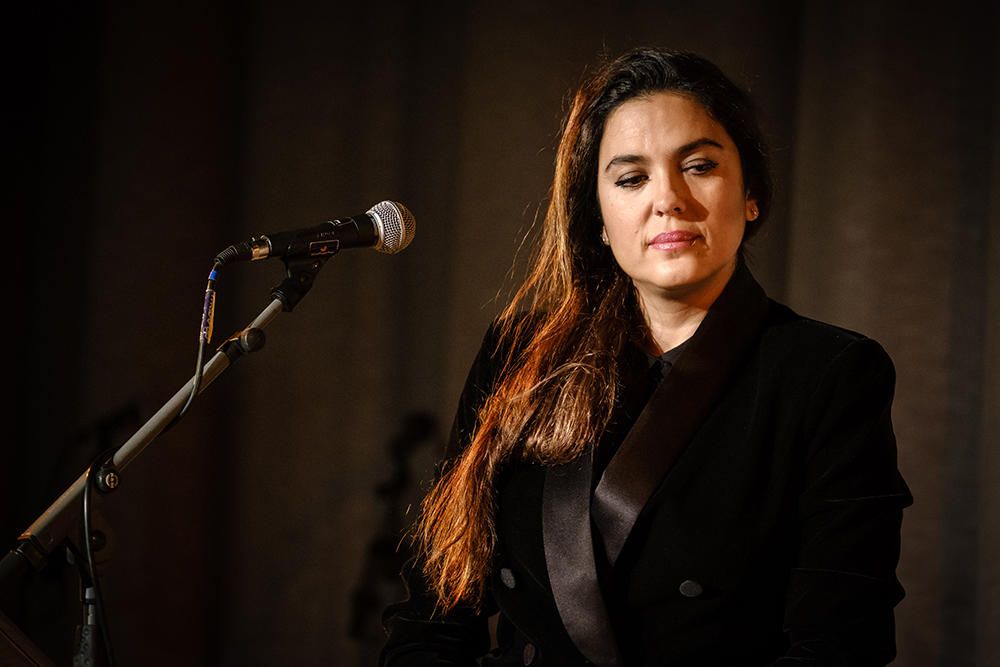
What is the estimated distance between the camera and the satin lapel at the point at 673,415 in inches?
52.1

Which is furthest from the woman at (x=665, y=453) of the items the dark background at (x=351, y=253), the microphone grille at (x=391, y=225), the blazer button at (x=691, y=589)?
the dark background at (x=351, y=253)

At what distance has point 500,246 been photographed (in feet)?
6.76

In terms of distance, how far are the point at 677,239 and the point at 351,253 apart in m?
0.95

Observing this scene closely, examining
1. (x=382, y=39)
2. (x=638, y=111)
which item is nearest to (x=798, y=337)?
(x=638, y=111)

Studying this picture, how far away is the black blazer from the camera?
122 centimetres

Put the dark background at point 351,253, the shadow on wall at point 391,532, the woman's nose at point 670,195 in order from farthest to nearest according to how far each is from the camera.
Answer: the shadow on wall at point 391,532 → the dark background at point 351,253 → the woman's nose at point 670,195

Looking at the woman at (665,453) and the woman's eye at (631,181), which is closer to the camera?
the woman at (665,453)

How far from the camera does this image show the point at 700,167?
1364 millimetres

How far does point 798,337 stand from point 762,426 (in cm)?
15

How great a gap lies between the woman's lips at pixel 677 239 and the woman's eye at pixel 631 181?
0.09 metres

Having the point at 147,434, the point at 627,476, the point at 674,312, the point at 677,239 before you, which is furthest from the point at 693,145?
the point at 147,434

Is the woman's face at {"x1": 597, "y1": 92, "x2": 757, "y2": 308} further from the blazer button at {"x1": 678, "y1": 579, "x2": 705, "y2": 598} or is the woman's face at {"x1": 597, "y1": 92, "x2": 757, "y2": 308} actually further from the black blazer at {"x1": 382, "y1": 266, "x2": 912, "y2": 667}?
the blazer button at {"x1": 678, "y1": 579, "x2": 705, "y2": 598}

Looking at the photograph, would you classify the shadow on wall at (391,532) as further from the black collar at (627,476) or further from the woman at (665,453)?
the black collar at (627,476)

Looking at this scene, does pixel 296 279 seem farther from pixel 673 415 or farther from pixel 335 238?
pixel 673 415
